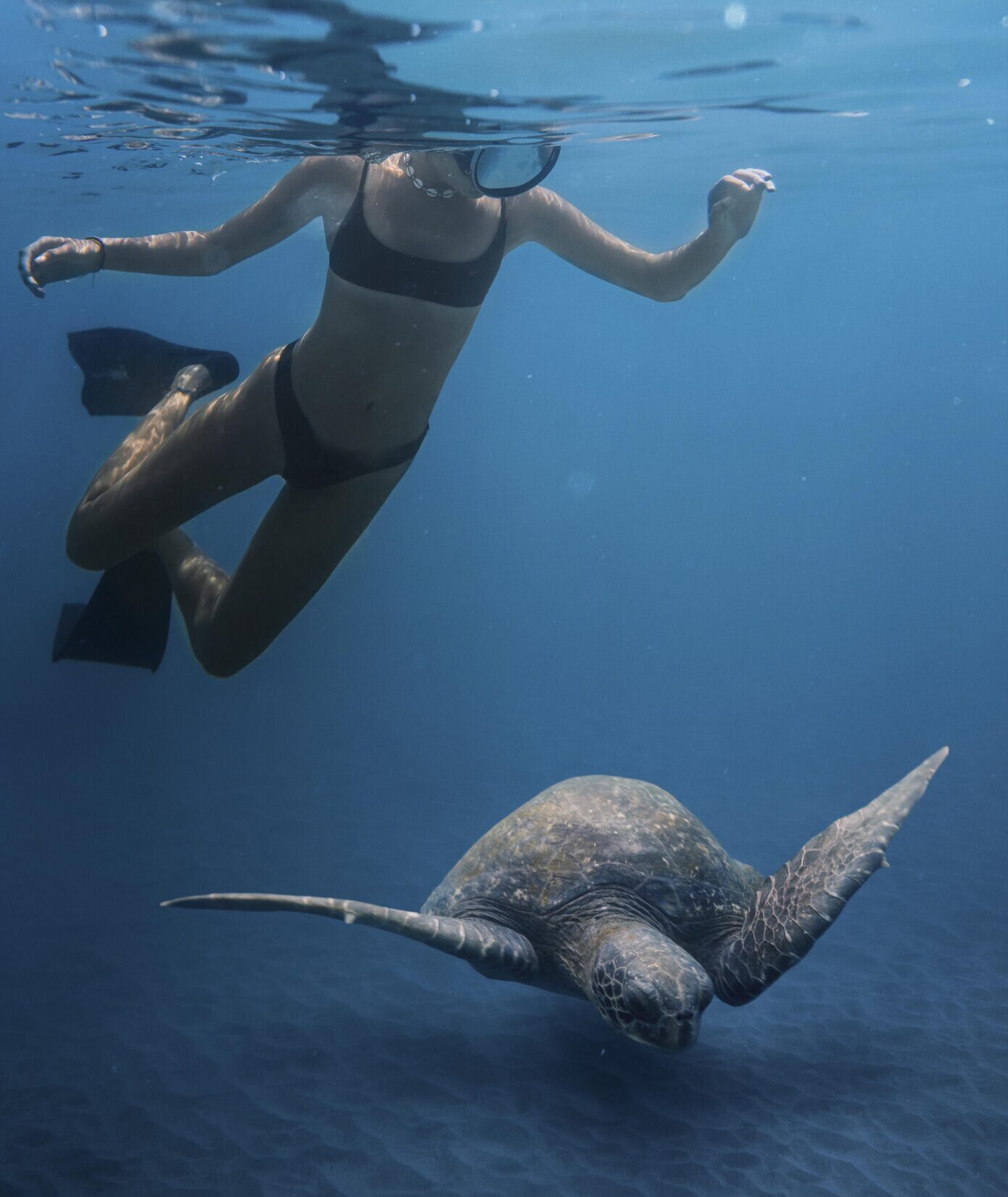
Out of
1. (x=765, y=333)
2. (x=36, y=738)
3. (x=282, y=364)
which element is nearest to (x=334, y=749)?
(x=36, y=738)

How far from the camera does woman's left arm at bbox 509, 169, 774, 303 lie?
11.4ft

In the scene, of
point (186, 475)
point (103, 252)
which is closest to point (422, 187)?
point (186, 475)

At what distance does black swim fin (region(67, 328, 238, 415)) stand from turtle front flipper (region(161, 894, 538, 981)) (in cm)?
291

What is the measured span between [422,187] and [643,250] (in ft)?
4.34

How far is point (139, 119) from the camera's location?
7305 millimetres

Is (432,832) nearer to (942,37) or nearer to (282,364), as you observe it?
(282,364)

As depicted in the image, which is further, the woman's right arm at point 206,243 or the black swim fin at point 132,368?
the black swim fin at point 132,368

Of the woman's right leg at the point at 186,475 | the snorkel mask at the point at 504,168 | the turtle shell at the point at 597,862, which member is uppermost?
the snorkel mask at the point at 504,168

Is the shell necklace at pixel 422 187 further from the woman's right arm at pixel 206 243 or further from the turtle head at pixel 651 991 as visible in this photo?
the turtle head at pixel 651 991

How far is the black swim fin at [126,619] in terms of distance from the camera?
4.38 meters

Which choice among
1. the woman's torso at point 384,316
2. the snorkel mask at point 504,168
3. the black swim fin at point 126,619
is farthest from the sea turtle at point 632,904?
the snorkel mask at point 504,168

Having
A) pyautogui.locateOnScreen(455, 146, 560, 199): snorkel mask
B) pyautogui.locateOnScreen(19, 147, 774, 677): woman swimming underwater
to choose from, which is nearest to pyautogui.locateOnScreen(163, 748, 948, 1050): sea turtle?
pyautogui.locateOnScreen(19, 147, 774, 677): woman swimming underwater

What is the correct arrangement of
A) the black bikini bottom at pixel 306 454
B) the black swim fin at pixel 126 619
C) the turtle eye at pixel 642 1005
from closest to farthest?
1. the black bikini bottom at pixel 306 454
2. the turtle eye at pixel 642 1005
3. the black swim fin at pixel 126 619

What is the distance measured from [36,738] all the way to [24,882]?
6.20 meters
